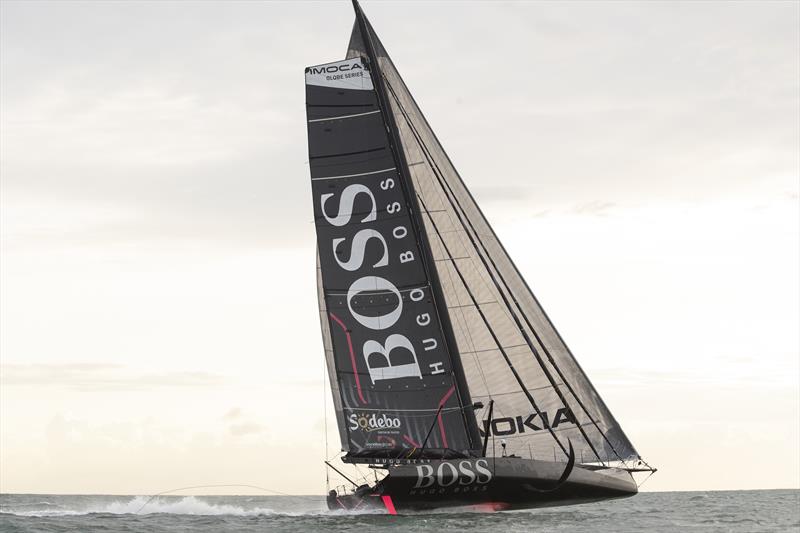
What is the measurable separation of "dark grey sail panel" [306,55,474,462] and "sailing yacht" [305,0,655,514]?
3cm

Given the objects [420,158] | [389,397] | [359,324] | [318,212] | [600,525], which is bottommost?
[600,525]

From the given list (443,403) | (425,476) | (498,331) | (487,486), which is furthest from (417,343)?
(487,486)

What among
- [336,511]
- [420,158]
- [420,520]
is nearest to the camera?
A: [420,520]

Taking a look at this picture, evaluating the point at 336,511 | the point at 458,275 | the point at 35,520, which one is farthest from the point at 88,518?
the point at 458,275

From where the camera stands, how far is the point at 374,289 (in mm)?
25688

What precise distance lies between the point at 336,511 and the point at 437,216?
8.19m

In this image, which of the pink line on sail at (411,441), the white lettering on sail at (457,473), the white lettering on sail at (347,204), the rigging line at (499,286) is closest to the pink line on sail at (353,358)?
the pink line on sail at (411,441)

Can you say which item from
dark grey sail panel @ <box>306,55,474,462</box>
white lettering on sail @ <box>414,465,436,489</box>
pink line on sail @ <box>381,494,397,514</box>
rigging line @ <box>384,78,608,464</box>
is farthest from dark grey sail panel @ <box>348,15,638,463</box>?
pink line on sail @ <box>381,494,397,514</box>

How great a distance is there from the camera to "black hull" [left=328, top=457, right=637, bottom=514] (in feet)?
77.6

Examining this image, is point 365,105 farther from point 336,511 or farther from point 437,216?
point 336,511

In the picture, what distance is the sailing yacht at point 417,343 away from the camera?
25.0 m

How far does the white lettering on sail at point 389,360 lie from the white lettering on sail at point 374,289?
403 millimetres

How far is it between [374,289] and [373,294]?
5.0 inches

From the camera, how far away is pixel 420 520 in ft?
80.9
